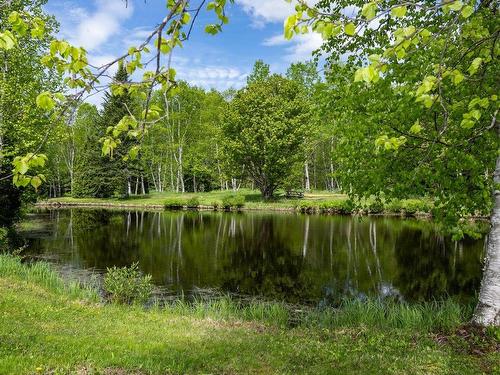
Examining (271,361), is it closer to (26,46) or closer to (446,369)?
(446,369)

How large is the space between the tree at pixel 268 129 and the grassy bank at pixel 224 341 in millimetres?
44836

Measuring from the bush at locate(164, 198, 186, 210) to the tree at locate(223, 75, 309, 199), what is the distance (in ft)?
31.5

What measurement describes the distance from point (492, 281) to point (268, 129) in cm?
4781

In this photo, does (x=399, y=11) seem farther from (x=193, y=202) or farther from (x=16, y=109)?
(x=193, y=202)

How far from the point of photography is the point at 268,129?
5584cm

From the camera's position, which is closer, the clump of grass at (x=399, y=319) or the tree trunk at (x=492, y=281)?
the tree trunk at (x=492, y=281)

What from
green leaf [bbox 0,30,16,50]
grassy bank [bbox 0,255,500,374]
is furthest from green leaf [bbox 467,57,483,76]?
grassy bank [bbox 0,255,500,374]

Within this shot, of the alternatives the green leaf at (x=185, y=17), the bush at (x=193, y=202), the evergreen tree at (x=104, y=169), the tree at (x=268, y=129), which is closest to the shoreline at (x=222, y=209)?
the bush at (x=193, y=202)

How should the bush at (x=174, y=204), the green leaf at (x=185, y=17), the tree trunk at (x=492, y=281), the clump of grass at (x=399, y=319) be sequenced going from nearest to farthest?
1. the green leaf at (x=185, y=17)
2. the tree trunk at (x=492, y=281)
3. the clump of grass at (x=399, y=319)
4. the bush at (x=174, y=204)

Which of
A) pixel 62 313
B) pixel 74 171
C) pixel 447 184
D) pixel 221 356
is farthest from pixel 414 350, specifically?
pixel 74 171

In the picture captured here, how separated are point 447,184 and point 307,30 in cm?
814

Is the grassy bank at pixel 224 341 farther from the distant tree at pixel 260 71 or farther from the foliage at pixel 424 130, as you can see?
the distant tree at pixel 260 71

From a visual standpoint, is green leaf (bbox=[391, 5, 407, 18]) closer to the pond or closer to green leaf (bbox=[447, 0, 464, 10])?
green leaf (bbox=[447, 0, 464, 10])

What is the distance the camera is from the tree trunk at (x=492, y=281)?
903 cm
